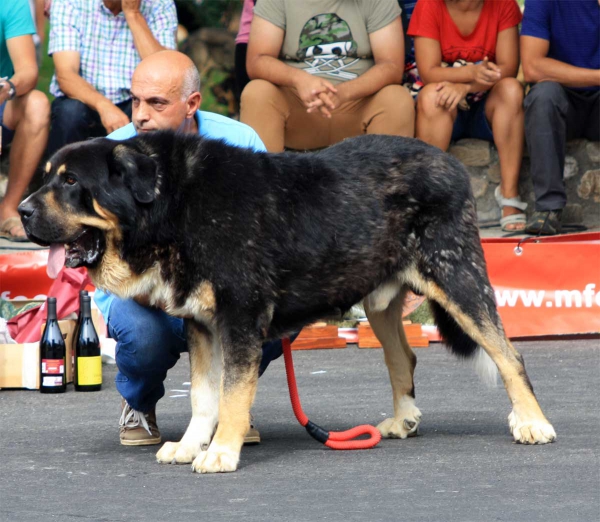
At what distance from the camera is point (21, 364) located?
6328 millimetres

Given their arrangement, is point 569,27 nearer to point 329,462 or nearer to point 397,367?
point 397,367

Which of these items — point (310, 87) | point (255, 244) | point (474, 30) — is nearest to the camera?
point (255, 244)

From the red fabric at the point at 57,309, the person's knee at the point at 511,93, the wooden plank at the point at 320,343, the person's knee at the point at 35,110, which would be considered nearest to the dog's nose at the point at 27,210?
the red fabric at the point at 57,309

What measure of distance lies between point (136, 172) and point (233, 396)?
0.94 m

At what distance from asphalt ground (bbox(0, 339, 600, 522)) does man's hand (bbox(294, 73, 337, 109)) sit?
83.0 inches

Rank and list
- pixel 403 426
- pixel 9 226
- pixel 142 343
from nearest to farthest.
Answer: pixel 142 343
pixel 403 426
pixel 9 226

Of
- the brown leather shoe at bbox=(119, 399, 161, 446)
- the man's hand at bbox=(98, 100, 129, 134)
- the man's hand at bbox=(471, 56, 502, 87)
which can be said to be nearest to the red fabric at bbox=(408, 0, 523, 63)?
the man's hand at bbox=(471, 56, 502, 87)

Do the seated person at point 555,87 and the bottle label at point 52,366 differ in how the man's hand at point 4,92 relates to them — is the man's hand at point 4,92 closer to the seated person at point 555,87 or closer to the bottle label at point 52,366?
the bottle label at point 52,366

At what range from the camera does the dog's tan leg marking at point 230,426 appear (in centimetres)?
428

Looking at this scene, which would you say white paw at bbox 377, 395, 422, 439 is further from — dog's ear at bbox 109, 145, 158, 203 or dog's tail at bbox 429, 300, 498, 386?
dog's ear at bbox 109, 145, 158, 203

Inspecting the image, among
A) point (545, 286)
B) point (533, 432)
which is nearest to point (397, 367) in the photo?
point (533, 432)

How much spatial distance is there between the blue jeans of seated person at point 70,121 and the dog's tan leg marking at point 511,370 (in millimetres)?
4083

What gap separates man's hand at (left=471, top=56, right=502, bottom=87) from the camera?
8250 mm

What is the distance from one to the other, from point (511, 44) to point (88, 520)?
605 centimetres
